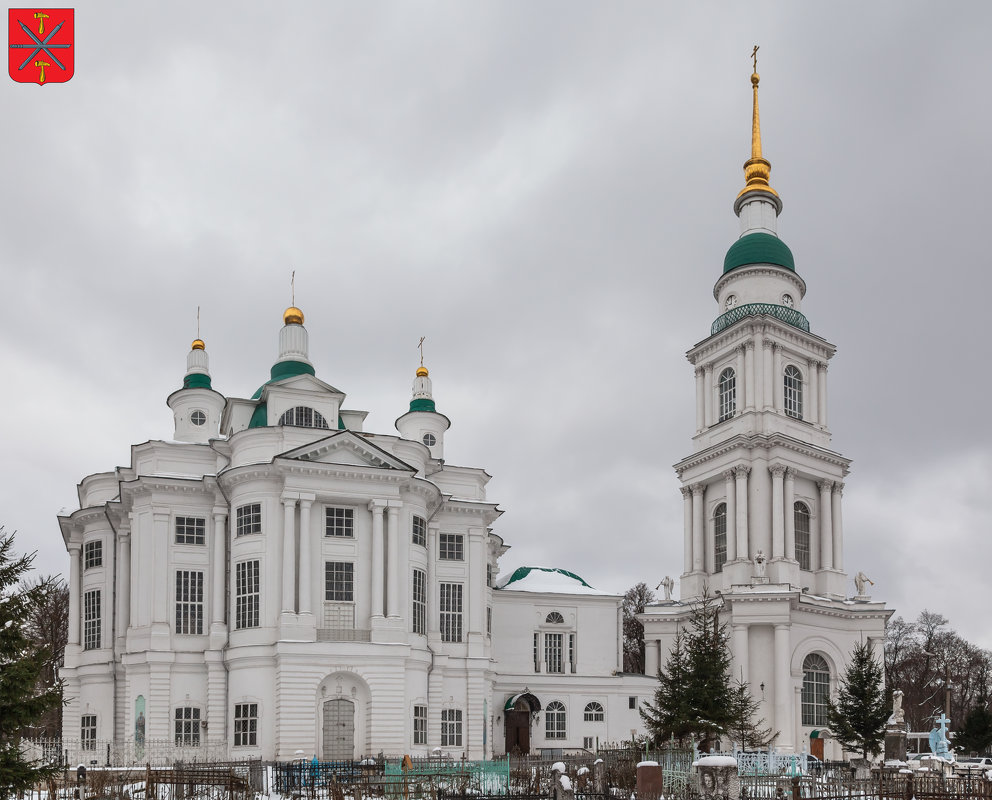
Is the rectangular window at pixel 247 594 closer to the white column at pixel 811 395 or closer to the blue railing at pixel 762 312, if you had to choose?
the blue railing at pixel 762 312

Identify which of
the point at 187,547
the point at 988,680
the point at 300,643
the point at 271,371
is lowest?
the point at 988,680

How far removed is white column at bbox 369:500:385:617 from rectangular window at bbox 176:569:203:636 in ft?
24.1

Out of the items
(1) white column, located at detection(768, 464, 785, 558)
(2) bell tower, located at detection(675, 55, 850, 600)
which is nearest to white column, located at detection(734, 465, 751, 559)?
(2) bell tower, located at detection(675, 55, 850, 600)

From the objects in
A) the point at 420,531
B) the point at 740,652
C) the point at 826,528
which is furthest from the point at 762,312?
the point at 420,531

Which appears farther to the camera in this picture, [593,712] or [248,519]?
[593,712]

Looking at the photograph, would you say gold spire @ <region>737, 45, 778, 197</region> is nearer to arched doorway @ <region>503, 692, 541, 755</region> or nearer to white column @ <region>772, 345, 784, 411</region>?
white column @ <region>772, 345, 784, 411</region>

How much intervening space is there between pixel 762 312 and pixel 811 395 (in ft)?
17.9

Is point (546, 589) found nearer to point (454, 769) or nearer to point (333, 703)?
point (333, 703)

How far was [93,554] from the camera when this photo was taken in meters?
50.2

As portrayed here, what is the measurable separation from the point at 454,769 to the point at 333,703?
13.6 meters

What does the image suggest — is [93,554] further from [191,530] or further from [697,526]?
[697,526]

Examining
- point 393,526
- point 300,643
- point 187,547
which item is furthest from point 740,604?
point 187,547

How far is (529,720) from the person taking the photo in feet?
181

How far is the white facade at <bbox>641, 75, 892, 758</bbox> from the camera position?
178 ft
